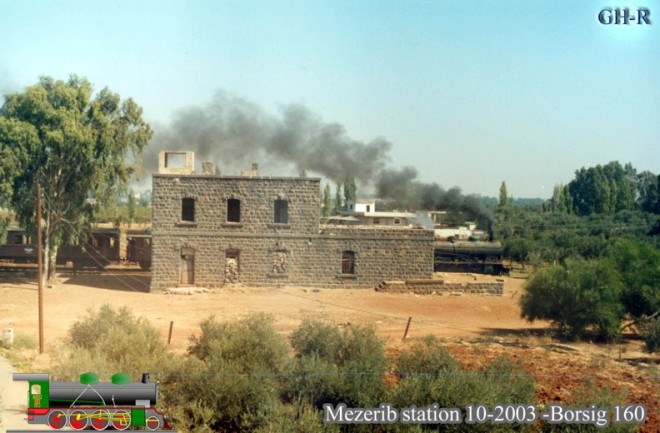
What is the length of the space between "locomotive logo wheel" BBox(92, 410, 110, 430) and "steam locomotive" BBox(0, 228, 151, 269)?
24594 mm

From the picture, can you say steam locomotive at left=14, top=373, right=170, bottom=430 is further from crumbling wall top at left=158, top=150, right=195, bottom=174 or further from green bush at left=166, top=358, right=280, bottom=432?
crumbling wall top at left=158, top=150, right=195, bottom=174

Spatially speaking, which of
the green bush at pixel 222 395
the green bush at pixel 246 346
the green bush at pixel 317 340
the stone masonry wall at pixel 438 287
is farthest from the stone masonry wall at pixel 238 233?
the green bush at pixel 222 395

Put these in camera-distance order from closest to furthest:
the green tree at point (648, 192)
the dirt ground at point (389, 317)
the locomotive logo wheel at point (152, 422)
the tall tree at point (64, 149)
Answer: the locomotive logo wheel at point (152, 422)
the dirt ground at point (389, 317)
the tall tree at point (64, 149)
the green tree at point (648, 192)

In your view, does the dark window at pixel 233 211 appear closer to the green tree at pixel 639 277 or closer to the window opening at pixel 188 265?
the window opening at pixel 188 265

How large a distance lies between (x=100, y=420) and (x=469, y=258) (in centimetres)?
2922

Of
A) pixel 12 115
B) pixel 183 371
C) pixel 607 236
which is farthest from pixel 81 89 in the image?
pixel 607 236

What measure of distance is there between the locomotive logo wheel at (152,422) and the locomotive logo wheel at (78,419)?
661 mm

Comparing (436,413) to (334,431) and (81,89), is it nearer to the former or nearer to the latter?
(334,431)

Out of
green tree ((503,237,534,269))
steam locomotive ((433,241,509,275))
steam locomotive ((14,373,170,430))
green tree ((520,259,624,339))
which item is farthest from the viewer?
green tree ((503,237,534,269))

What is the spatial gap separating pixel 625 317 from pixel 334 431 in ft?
47.5

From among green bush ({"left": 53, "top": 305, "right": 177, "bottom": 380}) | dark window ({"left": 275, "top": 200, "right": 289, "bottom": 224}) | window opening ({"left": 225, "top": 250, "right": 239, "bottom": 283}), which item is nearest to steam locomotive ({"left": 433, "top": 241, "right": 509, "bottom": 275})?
dark window ({"left": 275, "top": 200, "right": 289, "bottom": 224})

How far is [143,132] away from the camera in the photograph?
90.8 feet

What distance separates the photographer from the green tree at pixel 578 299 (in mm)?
18734

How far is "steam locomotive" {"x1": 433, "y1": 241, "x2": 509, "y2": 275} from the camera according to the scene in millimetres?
34844
